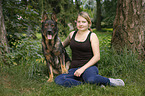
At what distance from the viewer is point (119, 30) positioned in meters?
3.88

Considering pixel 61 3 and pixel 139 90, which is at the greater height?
pixel 61 3

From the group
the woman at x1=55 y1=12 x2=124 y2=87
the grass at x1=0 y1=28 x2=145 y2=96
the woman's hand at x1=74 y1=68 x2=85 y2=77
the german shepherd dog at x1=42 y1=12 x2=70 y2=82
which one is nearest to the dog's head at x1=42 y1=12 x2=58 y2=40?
the german shepherd dog at x1=42 y1=12 x2=70 y2=82

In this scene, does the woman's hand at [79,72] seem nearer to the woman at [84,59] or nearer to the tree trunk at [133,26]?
the woman at [84,59]

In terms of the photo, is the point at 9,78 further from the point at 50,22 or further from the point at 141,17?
the point at 141,17

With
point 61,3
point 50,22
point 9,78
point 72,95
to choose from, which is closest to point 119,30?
point 50,22

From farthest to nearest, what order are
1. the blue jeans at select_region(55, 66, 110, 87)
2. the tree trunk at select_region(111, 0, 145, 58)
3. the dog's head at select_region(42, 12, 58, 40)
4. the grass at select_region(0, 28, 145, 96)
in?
the tree trunk at select_region(111, 0, 145, 58), the dog's head at select_region(42, 12, 58, 40), the blue jeans at select_region(55, 66, 110, 87), the grass at select_region(0, 28, 145, 96)

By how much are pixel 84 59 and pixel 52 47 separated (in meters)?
0.72

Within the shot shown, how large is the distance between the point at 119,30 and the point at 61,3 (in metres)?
6.43

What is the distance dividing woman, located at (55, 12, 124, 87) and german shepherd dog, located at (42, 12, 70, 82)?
0.97 ft

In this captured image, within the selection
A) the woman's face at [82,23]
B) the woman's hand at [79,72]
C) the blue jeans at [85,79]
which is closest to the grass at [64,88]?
the blue jeans at [85,79]

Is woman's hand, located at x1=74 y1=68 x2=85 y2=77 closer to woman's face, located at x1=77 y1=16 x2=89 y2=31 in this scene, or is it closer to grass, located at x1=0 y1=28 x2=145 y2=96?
grass, located at x1=0 y1=28 x2=145 y2=96

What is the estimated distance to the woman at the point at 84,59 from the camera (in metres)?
2.69

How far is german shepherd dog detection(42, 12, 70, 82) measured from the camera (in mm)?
2826

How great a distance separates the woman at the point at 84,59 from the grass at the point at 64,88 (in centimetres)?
13
